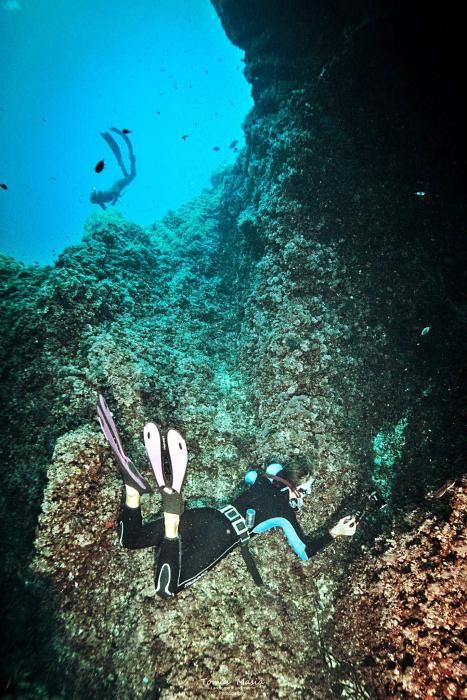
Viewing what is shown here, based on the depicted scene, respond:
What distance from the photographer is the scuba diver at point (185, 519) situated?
10.7 ft

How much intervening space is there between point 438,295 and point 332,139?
148 inches

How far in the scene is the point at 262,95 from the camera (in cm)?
809

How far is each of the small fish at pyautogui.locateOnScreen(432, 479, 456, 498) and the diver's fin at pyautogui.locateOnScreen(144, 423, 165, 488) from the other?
330 cm

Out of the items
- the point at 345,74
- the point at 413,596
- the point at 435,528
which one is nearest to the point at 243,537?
the point at 413,596

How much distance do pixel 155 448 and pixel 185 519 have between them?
4.01 ft

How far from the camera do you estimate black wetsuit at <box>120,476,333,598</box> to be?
3.41m

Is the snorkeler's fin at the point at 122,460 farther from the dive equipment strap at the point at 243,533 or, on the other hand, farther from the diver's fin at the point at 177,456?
the dive equipment strap at the point at 243,533

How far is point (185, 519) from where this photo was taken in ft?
12.3

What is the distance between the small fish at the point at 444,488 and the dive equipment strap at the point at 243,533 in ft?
7.81

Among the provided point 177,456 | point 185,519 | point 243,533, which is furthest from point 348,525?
point 177,456

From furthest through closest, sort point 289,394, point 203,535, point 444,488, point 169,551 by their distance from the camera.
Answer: point 289,394 < point 203,535 < point 444,488 < point 169,551

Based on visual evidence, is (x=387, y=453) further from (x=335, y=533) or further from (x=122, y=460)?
(x=122, y=460)

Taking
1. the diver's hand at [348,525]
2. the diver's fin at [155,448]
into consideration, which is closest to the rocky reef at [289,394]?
the diver's hand at [348,525]

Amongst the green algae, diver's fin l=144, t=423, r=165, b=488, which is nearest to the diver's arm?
the green algae
